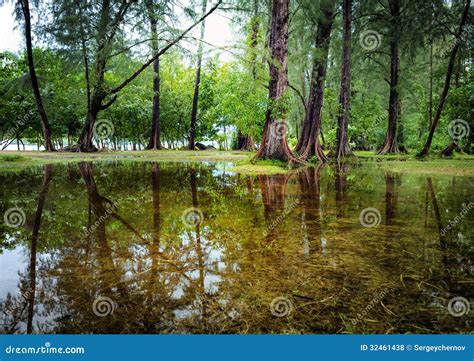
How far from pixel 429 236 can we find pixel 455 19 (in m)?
16.8

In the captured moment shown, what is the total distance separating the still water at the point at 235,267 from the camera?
209 cm

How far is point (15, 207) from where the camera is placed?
5379 millimetres

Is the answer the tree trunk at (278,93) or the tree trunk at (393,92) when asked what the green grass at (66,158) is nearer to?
the tree trunk at (278,93)

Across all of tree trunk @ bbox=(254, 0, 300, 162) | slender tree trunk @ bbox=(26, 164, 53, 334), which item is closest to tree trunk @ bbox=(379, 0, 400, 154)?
tree trunk @ bbox=(254, 0, 300, 162)
